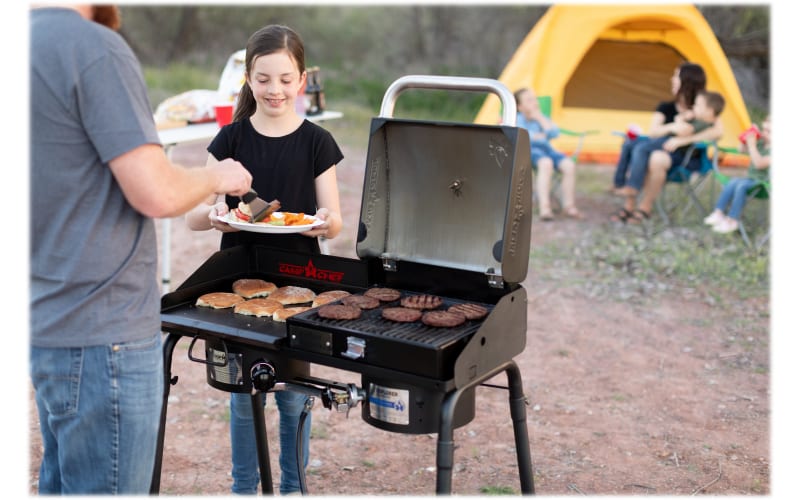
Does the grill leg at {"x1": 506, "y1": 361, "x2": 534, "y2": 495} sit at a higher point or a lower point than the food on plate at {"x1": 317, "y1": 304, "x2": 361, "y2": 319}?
lower

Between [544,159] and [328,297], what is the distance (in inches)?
218

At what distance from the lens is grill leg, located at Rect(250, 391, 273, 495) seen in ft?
9.05

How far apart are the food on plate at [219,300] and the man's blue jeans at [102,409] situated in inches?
20.8

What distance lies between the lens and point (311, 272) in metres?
2.65

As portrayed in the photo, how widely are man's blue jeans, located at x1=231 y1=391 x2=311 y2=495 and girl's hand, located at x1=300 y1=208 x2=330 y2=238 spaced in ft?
1.83

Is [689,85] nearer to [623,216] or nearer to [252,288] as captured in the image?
[623,216]

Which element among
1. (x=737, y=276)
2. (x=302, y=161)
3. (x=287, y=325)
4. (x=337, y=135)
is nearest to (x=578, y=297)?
(x=737, y=276)

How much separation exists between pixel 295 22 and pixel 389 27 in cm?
210

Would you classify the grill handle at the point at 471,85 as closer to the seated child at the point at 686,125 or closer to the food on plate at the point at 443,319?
the food on plate at the point at 443,319

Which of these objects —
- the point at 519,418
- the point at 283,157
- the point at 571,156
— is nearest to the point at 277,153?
the point at 283,157

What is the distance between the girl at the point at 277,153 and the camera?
103 inches

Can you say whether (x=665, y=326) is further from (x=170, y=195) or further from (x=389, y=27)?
(x=389, y=27)

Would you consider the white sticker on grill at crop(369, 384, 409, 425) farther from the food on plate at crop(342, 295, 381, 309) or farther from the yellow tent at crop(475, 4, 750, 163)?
the yellow tent at crop(475, 4, 750, 163)

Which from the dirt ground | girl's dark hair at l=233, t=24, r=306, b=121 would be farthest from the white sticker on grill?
the dirt ground
